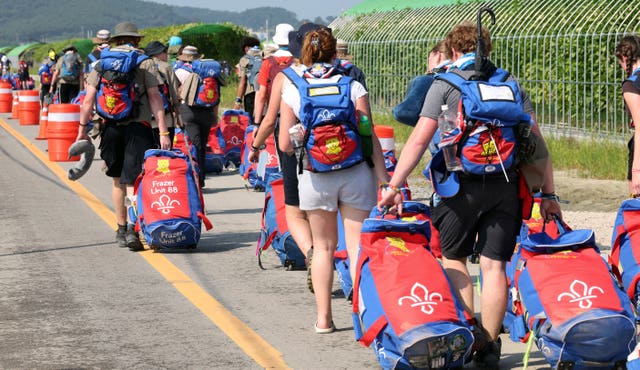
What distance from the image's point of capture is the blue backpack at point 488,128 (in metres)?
6.22

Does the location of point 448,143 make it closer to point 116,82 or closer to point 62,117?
point 116,82

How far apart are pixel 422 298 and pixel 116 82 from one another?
201 inches

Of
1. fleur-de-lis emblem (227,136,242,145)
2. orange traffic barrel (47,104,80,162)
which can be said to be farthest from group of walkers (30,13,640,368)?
orange traffic barrel (47,104,80,162)

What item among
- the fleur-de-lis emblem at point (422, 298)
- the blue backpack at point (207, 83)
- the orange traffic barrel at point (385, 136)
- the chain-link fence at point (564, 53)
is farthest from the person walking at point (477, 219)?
the chain-link fence at point (564, 53)

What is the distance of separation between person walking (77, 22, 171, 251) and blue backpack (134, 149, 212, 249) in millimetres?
149

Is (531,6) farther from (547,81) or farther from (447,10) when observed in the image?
(447,10)

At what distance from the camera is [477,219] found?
645 cm

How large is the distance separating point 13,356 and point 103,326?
84 cm

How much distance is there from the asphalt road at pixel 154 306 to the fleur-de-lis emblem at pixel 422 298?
72cm

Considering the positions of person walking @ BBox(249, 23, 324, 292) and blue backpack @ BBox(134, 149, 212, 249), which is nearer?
person walking @ BBox(249, 23, 324, 292)

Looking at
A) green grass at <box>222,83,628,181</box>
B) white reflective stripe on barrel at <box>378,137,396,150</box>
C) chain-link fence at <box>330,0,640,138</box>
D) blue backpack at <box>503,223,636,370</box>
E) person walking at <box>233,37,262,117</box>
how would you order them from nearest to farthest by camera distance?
blue backpack at <box>503,223,636,370</box>
white reflective stripe on barrel at <box>378,137,396,150</box>
green grass at <box>222,83,628,181</box>
person walking at <box>233,37,262,117</box>
chain-link fence at <box>330,0,640,138</box>

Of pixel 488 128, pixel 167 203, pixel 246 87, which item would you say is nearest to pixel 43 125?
pixel 246 87

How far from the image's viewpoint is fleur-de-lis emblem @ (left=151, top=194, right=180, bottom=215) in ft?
34.4

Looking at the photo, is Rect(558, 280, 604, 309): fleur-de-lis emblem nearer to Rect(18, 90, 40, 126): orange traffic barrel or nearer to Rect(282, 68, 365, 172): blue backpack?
Rect(282, 68, 365, 172): blue backpack
